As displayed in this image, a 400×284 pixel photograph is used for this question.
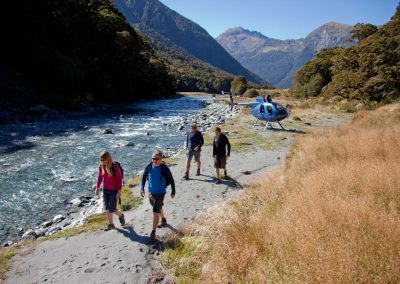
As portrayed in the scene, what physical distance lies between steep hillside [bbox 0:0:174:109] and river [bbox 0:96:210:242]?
1116 cm

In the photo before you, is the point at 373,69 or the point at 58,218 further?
the point at 373,69

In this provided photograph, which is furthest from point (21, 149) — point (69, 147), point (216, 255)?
point (216, 255)

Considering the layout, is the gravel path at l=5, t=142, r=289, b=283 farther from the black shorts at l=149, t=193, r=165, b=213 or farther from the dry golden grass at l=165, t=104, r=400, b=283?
the dry golden grass at l=165, t=104, r=400, b=283

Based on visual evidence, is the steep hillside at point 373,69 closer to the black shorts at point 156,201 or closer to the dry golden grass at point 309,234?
the dry golden grass at point 309,234

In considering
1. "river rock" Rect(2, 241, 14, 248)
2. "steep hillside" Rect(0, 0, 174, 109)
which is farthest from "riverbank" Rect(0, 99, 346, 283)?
"steep hillside" Rect(0, 0, 174, 109)

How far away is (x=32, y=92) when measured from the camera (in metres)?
40.2

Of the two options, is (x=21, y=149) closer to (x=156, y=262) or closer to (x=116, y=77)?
(x=156, y=262)

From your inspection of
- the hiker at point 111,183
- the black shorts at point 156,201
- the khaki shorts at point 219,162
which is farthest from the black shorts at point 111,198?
the khaki shorts at point 219,162

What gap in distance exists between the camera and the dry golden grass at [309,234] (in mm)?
4578

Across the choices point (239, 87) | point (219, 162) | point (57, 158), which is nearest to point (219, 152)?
point (219, 162)

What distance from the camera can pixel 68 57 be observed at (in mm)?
51844

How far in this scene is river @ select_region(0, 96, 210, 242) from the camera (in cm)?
1209

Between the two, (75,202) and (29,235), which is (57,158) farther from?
(29,235)

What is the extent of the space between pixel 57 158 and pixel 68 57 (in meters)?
37.5
